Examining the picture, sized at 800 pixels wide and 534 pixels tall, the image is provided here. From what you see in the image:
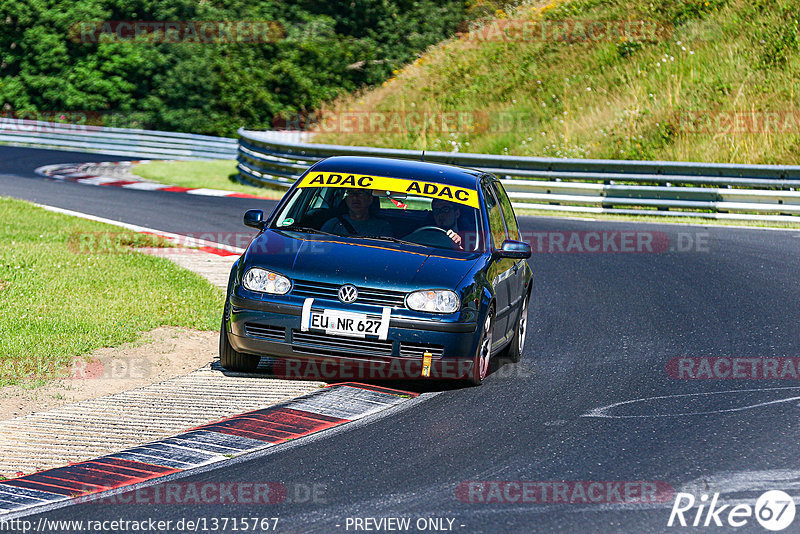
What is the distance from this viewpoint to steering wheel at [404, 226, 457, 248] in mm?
8789

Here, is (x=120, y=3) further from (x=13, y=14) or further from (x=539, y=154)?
(x=539, y=154)

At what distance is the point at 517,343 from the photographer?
9.38m

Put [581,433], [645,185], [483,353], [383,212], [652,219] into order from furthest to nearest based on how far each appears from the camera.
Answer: [645,185]
[652,219]
[383,212]
[483,353]
[581,433]

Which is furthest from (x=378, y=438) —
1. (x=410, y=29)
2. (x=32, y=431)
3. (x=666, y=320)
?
(x=410, y=29)

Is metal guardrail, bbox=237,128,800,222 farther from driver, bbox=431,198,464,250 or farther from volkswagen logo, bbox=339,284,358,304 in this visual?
volkswagen logo, bbox=339,284,358,304

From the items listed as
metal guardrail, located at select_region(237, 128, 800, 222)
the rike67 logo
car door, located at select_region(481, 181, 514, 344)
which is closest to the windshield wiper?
car door, located at select_region(481, 181, 514, 344)

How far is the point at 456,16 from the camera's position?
47.2 metres

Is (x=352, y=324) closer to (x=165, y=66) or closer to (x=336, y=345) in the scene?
(x=336, y=345)

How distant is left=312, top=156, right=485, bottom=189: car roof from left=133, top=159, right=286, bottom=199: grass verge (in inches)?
531

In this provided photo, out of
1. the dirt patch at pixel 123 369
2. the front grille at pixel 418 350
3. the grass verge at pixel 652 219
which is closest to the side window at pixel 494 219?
the front grille at pixel 418 350

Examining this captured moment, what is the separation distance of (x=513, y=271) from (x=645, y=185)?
1273cm

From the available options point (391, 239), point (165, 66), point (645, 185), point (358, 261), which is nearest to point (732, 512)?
point (358, 261)

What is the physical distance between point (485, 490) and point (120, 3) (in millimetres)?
43450

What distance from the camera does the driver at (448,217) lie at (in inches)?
350
